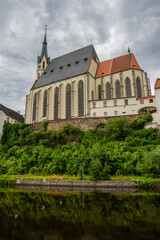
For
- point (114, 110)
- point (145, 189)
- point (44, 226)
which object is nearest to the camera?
point (44, 226)

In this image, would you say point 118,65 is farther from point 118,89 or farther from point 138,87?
point 138,87

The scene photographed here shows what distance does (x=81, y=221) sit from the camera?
25.7 feet

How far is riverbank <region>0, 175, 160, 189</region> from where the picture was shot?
16.6 metres

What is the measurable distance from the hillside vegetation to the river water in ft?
27.3

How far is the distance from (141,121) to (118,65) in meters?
22.1

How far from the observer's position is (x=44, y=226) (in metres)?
7.24

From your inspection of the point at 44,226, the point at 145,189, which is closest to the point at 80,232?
the point at 44,226

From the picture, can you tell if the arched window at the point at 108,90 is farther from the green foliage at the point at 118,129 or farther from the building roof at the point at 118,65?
the green foliage at the point at 118,129

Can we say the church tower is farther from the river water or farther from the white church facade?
the river water

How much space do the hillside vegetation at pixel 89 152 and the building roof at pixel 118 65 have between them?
19112mm

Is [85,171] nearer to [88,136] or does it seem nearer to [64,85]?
[88,136]

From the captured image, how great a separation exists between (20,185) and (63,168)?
17.1 feet

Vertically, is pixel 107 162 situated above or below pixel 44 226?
above

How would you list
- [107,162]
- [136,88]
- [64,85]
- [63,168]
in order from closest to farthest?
[107,162]
[63,168]
[136,88]
[64,85]
